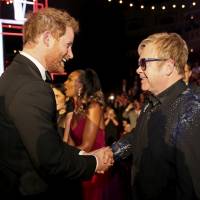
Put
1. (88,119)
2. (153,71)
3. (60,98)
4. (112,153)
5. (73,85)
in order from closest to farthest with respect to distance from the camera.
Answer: (153,71)
(112,153)
(88,119)
(73,85)
(60,98)

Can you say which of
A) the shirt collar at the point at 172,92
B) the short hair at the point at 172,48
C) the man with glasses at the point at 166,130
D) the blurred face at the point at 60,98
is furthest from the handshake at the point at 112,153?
the blurred face at the point at 60,98

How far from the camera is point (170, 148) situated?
2.74 meters

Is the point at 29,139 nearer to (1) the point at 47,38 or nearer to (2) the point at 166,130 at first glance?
(1) the point at 47,38

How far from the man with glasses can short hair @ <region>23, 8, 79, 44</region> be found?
68cm

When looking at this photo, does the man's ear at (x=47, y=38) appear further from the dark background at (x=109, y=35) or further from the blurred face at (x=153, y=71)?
the dark background at (x=109, y=35)

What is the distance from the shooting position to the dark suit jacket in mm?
2445

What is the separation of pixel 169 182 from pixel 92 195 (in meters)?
2.31

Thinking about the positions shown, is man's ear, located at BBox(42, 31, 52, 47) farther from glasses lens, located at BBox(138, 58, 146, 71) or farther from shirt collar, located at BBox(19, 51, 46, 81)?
glasses lens, located at BBox(138, 58, 146, 71)

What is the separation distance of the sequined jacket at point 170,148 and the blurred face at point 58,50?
27.7 inches

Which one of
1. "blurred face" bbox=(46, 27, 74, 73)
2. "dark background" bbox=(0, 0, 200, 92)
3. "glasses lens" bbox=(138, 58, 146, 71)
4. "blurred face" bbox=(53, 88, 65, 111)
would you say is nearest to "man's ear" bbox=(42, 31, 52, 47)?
"blurred face" bbox=(46, 27, 74, 73)

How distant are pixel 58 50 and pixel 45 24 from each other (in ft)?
0.61

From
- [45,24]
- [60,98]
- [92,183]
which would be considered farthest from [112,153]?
[60,98]

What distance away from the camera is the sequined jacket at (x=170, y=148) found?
105 inches

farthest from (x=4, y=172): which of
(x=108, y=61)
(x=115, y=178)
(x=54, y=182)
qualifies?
(x=108, y=61)
